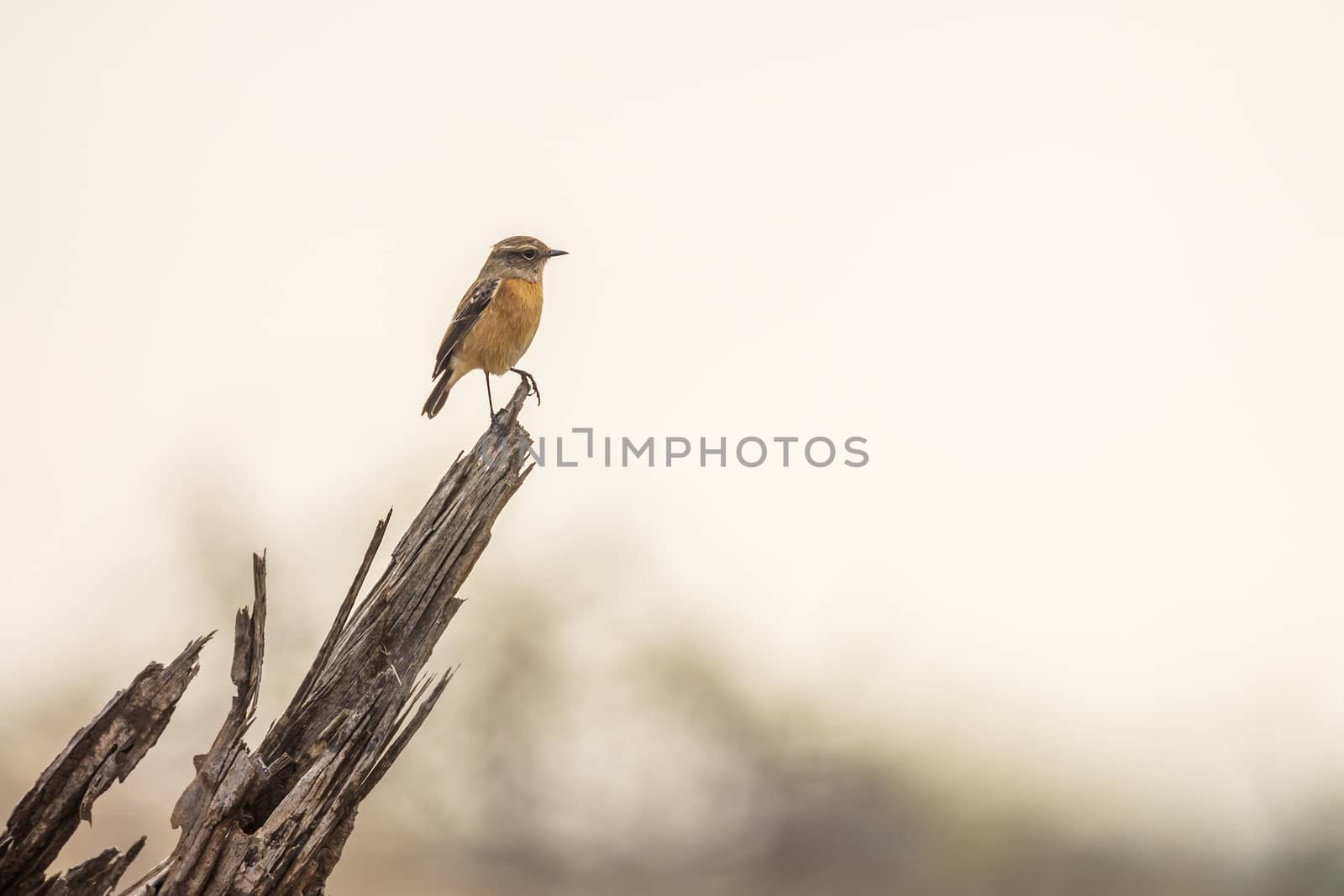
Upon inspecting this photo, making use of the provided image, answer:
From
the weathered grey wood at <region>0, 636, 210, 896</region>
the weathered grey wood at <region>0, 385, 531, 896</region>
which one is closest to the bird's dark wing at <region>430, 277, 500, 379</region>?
the weathered grey wood at <region>0, 385, 531, 896</region>

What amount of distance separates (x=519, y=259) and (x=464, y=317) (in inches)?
26.9

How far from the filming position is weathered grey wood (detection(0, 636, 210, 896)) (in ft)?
15.9

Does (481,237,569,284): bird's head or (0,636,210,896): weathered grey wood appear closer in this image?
(0,636,210,896): weathered grey wood

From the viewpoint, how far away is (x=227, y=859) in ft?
15.4

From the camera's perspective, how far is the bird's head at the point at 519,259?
330 inches

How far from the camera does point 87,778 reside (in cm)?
491

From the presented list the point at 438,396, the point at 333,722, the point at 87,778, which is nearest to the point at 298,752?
the point at 333,722

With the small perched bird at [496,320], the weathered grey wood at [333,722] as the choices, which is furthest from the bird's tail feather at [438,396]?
the weathered grey wood at [333,722]

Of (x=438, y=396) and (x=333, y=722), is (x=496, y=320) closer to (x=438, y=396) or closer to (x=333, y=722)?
(x=438, y=396)

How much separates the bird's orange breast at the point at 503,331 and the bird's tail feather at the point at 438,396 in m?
0.28

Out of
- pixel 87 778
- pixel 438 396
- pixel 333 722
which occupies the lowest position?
pixel 87 778

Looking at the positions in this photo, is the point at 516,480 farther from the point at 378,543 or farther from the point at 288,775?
the point at 288,775

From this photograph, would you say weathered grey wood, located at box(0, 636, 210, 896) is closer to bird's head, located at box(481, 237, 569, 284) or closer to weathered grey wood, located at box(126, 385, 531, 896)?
weathered grey wood, located at box(126, 385, 531, 896)

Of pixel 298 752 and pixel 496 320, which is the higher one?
pixel 496 320
